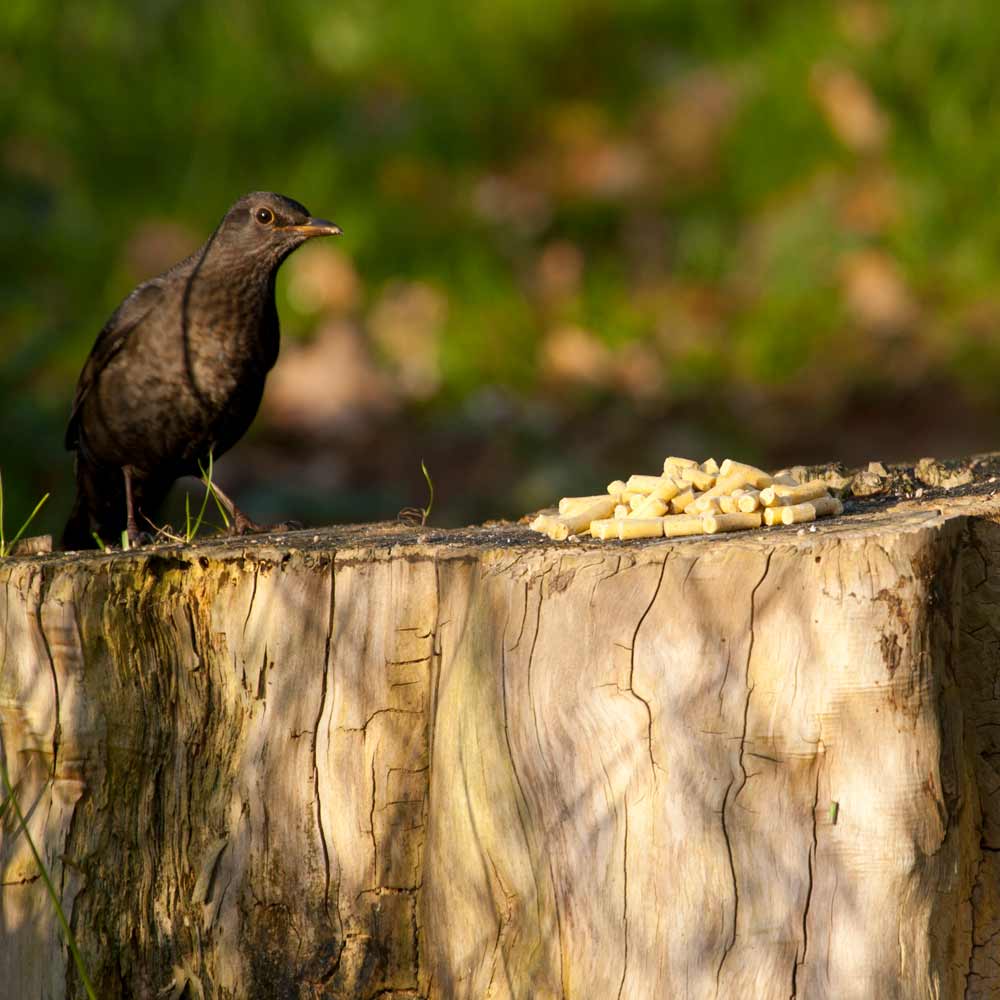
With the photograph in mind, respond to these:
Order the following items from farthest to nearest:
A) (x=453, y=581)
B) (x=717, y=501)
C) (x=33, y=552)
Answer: (x=33, y=552), (x=717, y=501), (x=453, y=581)

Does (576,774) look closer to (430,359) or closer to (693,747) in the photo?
(693,747)

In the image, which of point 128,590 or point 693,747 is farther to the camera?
point 128,590

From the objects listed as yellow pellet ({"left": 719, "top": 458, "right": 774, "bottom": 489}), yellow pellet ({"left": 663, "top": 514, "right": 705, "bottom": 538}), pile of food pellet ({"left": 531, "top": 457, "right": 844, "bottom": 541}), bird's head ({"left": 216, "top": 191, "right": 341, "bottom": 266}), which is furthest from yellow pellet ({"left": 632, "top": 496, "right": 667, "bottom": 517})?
bird's head ({"left": 216, "top": 191, "right": 341, "bottom": 266})

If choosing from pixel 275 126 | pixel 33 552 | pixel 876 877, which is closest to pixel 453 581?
pixel 876 877

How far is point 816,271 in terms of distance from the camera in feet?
27.2

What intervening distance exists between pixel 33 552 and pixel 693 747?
1.71 m

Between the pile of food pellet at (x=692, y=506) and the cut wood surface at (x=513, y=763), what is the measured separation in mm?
119

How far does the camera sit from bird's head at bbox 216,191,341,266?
4465mm

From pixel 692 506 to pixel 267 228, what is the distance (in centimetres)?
192

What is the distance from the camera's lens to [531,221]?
28.8ft

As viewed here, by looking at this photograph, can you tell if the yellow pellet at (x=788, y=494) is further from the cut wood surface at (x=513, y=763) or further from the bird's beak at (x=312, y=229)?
the bird's beak at (x=312, y=229)

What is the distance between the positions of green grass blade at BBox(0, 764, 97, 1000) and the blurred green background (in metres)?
3.84

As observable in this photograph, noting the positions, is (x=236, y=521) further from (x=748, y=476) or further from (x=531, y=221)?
(x=531, y=221)

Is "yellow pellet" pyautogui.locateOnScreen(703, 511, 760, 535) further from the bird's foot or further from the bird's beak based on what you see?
the bird's beak
